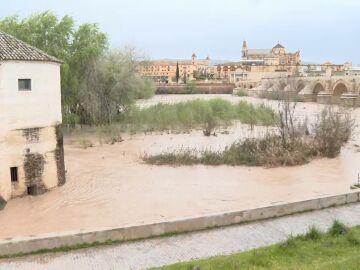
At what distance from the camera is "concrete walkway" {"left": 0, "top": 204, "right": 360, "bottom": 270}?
10.3m

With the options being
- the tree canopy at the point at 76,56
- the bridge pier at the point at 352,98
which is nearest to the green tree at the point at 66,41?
the tree canopy at the point at 76,56

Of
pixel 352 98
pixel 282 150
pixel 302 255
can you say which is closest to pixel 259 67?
pixel 352 98

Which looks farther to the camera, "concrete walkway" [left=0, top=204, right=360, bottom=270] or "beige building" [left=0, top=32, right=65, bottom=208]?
"beige building" [left=0, top=32, right=65, bottom=208]

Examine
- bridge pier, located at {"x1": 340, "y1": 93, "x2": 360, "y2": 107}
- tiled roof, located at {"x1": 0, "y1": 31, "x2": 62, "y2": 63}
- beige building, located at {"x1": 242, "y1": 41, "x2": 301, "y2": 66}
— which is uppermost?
beige building, located at {"x1": 242, "y1": 41, "x2": 301, "y2": 66}

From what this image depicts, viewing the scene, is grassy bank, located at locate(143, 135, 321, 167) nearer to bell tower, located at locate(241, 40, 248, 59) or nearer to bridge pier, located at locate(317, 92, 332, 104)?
bridge pier, located at locate(317, 92, 332, 104)

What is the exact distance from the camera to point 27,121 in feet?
57.0

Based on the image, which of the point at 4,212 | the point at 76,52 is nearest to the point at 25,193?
the point at 4,212

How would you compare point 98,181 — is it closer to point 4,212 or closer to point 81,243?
point 4,212

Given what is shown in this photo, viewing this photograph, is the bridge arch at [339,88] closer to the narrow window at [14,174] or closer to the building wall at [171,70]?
the narrow window at [14,174]

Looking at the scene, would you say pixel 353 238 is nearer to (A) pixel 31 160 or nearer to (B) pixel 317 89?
(A) pixel 31 160

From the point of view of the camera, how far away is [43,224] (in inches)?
588

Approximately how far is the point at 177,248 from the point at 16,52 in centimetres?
1036

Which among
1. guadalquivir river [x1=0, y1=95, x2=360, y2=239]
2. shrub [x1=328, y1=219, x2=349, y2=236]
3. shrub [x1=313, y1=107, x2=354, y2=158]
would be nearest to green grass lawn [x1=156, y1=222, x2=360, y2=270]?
shrub [x1=328, y1=219, x2=349, y2=236]

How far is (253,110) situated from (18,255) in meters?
33.1
